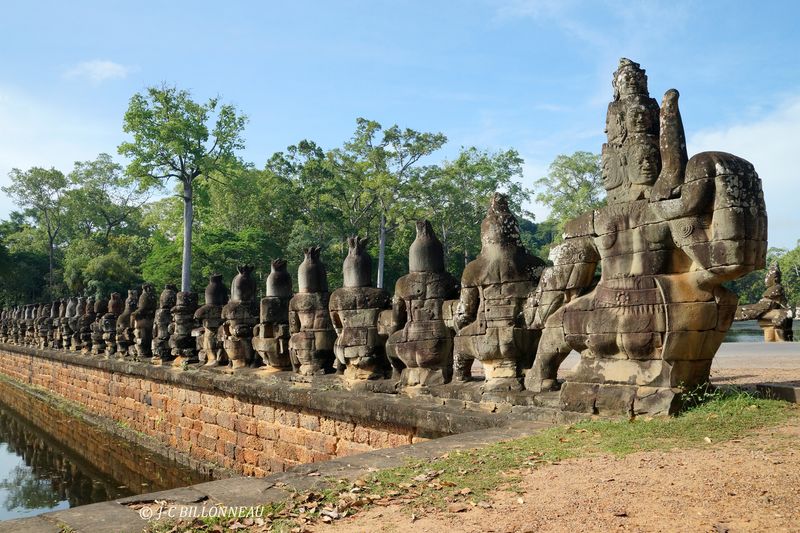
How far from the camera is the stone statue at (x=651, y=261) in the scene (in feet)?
16.4

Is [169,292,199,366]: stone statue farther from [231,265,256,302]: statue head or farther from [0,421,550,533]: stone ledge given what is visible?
[0,421,550,533]: stone ledge

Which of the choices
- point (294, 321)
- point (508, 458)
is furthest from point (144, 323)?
point (508, 458)

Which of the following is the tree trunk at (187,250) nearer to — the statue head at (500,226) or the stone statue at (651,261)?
the statue head at (500,226)

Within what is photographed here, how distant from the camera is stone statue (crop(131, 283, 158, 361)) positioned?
1468 cm

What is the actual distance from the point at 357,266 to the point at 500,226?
2398mm

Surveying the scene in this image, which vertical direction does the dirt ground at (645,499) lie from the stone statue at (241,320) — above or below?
below

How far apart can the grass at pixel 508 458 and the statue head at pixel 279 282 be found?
18.8 feet

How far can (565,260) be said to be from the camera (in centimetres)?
611

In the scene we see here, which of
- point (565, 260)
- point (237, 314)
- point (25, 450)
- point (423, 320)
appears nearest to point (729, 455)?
point (565, 260)

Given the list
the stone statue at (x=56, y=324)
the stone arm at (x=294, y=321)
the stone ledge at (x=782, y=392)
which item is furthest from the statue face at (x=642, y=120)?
the stone statue at (x=56, y=324)

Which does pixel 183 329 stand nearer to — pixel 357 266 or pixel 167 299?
pixel 167 299

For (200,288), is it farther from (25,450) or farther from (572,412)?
(572,412)

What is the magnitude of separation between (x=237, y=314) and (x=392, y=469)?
22.5ft

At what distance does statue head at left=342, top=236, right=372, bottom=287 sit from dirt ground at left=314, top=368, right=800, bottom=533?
15.6ft
